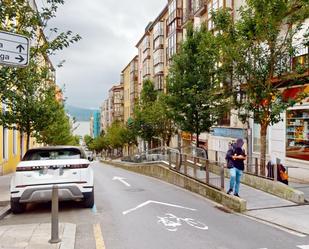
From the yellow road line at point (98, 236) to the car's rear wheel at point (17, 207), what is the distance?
2.30 meters

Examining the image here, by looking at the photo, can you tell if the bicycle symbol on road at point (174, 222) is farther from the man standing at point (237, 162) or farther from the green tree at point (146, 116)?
the green tree at point (146, 116)

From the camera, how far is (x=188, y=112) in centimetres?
2061

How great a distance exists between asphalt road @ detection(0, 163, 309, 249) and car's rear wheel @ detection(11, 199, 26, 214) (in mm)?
167

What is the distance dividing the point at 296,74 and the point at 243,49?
2049 mm

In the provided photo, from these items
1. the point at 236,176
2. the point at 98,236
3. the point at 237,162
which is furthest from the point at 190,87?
the point at 98,236

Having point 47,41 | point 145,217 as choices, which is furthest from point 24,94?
point 145,217

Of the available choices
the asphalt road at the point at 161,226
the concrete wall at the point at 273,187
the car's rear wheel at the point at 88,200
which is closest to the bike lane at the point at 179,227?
the asphalt road at the point at 161,226

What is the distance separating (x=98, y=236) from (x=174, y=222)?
1957 millimetres

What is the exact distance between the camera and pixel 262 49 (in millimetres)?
12875

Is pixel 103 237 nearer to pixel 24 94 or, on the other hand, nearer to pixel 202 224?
pixel 202 224

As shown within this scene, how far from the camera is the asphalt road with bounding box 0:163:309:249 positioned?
668cm

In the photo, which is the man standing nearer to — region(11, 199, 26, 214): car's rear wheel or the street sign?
region(11, 199, 26, 214): car's rear wheel

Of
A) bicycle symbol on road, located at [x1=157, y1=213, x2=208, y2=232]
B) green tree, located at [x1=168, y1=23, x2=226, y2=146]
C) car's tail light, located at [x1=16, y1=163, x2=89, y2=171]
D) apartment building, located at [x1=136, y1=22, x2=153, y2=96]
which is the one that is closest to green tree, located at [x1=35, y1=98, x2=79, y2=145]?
green tree, located at [x1=168, y1=23, x2=226, y2=146]

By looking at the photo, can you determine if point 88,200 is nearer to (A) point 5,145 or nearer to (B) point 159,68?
(A) point 5,145
